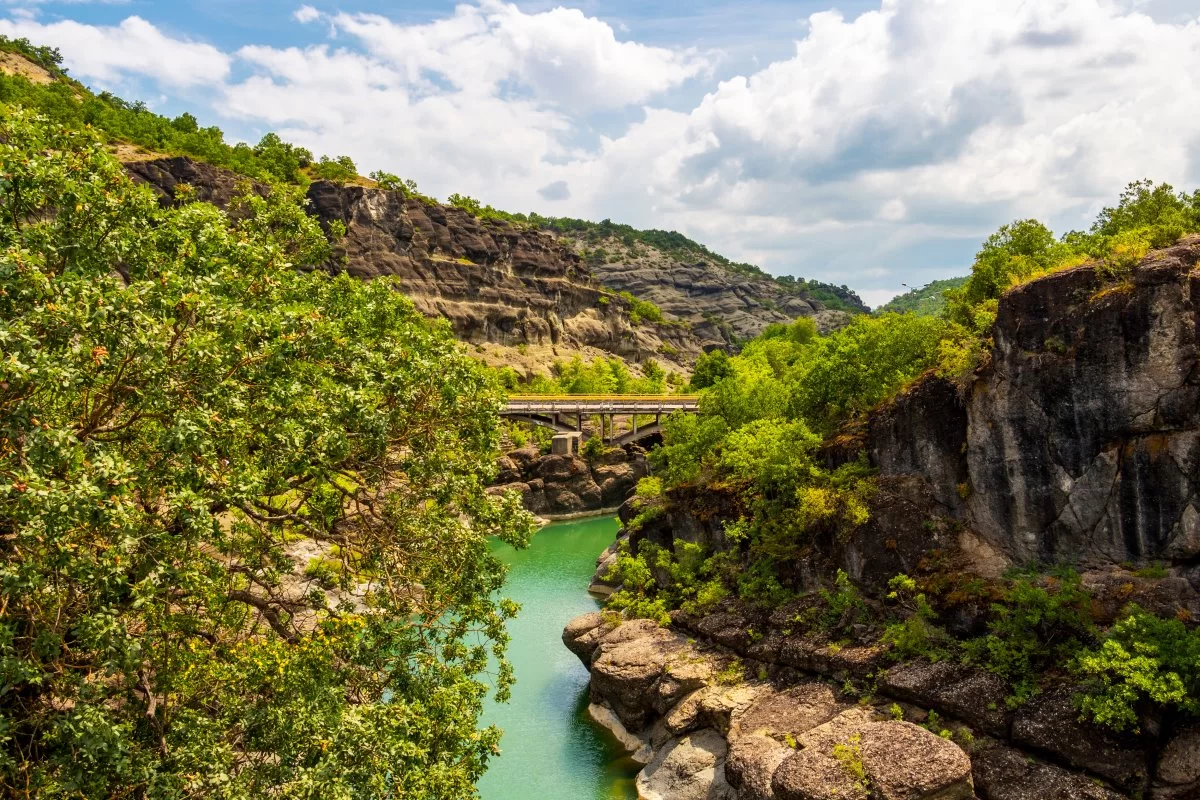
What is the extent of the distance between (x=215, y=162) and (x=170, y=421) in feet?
355

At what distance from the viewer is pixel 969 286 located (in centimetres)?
3005

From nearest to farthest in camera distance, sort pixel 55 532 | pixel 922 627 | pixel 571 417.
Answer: pixel 55 532, pixel 922 627, pixel 571 417

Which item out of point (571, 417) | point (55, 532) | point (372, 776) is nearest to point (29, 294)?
point (55, 532)

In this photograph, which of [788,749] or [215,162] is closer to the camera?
[788,749]

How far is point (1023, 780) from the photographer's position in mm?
17906

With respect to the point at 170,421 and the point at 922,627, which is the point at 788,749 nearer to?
the point at 922,627

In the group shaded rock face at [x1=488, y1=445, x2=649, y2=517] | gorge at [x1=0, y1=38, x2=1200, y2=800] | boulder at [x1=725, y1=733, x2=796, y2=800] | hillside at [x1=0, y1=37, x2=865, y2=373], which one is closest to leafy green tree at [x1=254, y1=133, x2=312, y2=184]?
hillside at [x1=0, y1=37, x2=865, y2=373]

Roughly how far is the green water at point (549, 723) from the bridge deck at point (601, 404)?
83.1 ft

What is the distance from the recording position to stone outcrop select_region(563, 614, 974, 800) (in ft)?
59.0

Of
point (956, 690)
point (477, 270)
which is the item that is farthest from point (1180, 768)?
point (477, 270)

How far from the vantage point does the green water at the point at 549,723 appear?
898 inches

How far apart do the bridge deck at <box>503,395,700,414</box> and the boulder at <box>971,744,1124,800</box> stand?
49115 millimetres

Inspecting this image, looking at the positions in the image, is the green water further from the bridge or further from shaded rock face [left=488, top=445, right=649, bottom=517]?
the bridge

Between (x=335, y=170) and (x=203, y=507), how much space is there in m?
121
